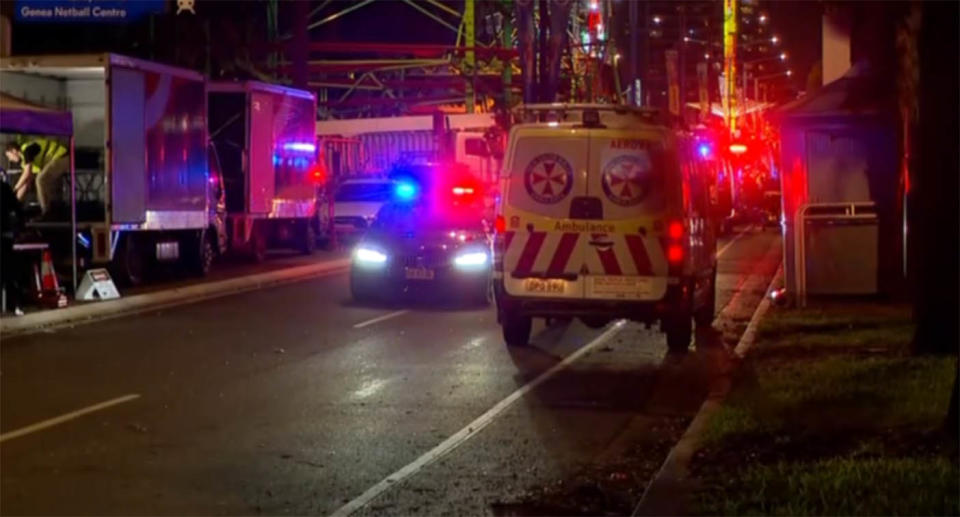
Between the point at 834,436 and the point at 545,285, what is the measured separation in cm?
583

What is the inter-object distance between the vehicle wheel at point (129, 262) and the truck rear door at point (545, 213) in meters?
9.91

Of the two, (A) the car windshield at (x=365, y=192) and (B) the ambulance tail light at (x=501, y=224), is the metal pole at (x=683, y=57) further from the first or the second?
(B) the ambulance tail light at (x=501, y=224)

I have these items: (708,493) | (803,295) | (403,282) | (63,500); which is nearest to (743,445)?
(708,493)

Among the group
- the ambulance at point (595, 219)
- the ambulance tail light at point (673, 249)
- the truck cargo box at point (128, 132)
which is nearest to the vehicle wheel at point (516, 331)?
the ambulance at point (595, 219)

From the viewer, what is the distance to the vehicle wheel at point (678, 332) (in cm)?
1509

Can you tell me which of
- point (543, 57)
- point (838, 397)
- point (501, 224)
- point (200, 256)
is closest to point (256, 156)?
point (200, 256)

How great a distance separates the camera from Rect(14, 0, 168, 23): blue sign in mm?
23234

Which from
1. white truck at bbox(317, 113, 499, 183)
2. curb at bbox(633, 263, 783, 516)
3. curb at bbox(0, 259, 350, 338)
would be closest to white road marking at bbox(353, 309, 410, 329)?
curb at bbox(0, 259, 350, 338)

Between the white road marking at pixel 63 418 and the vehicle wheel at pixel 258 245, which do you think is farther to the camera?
the vehicle wheel at pixel 258 245

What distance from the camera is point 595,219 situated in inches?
579

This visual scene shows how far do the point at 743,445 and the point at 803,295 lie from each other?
9.86 metres

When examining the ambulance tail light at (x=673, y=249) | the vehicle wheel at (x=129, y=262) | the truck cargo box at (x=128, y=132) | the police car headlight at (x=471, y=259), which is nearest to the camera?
the ambulance tail light at (x=673, y=249)

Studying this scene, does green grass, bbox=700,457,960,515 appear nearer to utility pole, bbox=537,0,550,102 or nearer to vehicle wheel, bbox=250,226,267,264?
vehicle wheel, bbox=250,226,267,264

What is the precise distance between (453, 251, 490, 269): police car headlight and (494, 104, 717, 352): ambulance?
15.8ft
